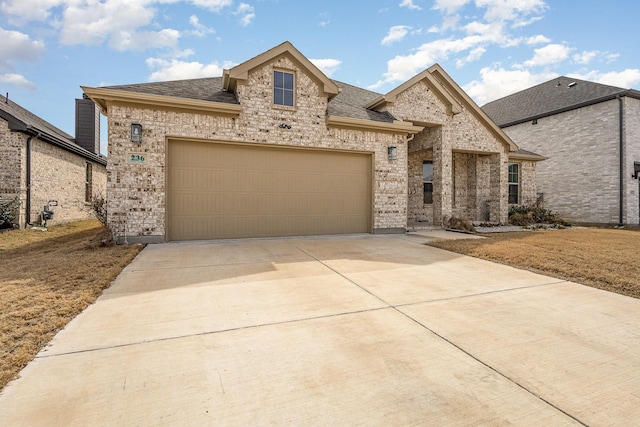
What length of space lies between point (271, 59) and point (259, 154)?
2.84 meters

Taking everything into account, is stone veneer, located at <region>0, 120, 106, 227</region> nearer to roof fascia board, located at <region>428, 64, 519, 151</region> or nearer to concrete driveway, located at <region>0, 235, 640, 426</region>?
concrete driveway, located at <region>0, 235, 640, 426</region>

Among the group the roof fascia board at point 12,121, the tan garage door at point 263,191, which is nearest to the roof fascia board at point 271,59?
the tan garage door at point 263,191

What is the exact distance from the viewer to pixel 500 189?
1349 centimetres

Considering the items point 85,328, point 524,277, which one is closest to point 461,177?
point 524,277

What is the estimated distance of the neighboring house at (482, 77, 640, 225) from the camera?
1475 cm

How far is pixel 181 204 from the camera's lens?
26.8 ft

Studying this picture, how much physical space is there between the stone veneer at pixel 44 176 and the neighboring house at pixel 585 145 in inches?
991

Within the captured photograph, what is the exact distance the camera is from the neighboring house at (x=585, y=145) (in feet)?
48.4

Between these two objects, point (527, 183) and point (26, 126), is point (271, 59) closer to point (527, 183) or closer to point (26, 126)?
point (26, 126)

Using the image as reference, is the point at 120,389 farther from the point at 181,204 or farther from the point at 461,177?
the point at 461,177

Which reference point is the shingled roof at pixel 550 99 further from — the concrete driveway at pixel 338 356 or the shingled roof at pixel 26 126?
the shingled roof at pixel 26 126

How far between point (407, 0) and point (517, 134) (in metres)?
15.2

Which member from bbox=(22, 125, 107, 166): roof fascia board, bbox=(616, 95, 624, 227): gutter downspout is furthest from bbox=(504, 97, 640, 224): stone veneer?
bbox=(22, 125, 107, 166): roof fascia board

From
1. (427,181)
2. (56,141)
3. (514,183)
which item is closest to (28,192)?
(56,141)
